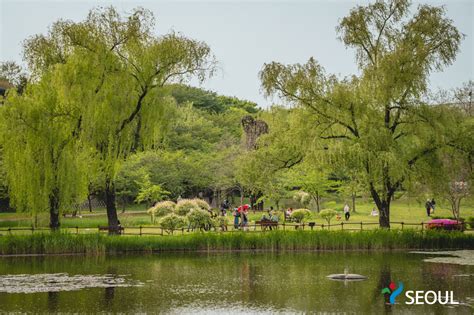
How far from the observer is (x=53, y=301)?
21.3 metres

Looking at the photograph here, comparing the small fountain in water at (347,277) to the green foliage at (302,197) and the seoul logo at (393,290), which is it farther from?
the green foliage at (302,197)

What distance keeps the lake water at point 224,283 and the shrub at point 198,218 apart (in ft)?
20.3

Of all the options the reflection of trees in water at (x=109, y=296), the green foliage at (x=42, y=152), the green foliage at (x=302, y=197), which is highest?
the green foliage at (x=42, y=152)

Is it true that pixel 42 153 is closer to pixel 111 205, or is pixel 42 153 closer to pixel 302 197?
pixel 111 205

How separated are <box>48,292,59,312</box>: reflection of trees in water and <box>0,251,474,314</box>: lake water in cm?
3

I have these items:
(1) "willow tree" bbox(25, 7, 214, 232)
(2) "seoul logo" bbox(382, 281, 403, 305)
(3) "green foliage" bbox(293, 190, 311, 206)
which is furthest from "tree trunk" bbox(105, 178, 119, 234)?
(3) "green foliage" bbox(293, 190, 311, 206)

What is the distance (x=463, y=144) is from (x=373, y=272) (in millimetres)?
13458

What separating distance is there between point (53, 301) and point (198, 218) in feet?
64.7

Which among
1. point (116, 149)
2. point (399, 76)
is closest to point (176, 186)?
point (116, 149)

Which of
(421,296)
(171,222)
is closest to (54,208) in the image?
(171,222)

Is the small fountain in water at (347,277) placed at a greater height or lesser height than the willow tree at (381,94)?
lesser

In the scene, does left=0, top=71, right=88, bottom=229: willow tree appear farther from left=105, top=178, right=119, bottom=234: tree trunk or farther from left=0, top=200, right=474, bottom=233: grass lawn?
left=0, top=200, right=474, bottom=233: grass lawn

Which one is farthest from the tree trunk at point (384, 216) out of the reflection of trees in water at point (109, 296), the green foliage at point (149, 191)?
the green foliage at point (149, 191)

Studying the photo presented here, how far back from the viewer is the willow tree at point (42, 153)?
34.9 meters
